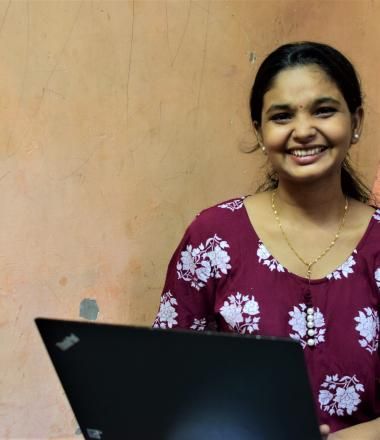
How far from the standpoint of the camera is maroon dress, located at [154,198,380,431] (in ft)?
3.76

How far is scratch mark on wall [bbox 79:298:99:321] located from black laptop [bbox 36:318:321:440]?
0.52 meters

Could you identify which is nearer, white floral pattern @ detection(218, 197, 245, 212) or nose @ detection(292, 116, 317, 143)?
nose @ detection(292, 116, 317, 143)

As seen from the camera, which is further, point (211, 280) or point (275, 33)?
point (275, 33)

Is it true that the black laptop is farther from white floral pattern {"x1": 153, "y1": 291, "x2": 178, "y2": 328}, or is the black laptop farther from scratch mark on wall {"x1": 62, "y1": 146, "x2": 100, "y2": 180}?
scratch mark on wall {"x1": 62, "y1": 146, "x2": 100, "y2": 180}

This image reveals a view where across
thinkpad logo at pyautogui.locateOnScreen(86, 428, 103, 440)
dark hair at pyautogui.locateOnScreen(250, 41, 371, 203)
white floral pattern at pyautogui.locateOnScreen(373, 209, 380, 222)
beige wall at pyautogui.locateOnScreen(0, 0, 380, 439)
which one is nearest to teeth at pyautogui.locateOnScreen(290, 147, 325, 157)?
dark hair at pyautogui.locateOnScreen(250, 41, 371, 203)

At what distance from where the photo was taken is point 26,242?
134cm

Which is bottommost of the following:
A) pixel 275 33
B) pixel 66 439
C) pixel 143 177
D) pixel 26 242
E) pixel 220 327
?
pixel 66 439

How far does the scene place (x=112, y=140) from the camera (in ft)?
4.46

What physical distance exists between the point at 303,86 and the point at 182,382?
0.58 metres

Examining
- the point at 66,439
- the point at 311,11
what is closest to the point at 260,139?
the point at 311,11

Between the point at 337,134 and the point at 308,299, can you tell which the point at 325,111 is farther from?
the point at 308,299

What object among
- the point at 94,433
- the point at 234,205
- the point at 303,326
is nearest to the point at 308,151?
the point at 234,205

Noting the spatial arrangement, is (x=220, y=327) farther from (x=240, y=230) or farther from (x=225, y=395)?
(x=225, y=395)

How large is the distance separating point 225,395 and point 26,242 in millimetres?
702
